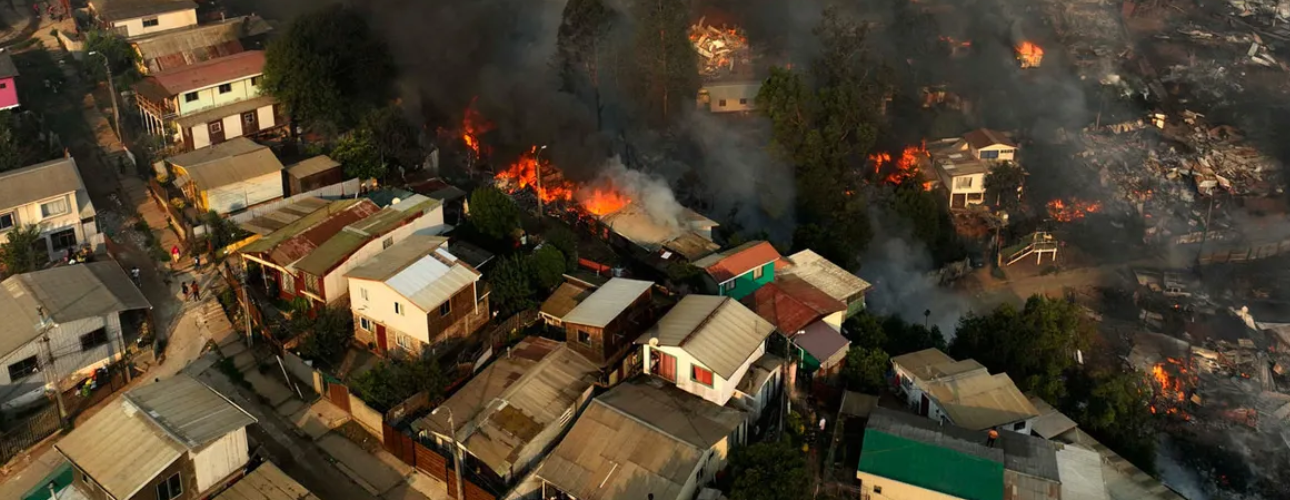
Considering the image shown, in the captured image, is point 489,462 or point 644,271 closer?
point 489,462

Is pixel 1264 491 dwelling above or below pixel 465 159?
below

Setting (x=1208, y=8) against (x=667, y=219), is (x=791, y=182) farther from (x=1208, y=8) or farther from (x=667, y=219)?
(x=1208, y=8)

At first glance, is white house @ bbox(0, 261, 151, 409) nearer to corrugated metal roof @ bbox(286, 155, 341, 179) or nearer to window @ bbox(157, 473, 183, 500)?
window @ bbox(157, 473, 183, 500)

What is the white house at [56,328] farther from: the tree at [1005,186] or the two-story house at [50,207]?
the tree at [1005,186]

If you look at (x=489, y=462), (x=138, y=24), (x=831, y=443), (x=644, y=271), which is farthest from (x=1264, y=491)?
(x=138, y=24)

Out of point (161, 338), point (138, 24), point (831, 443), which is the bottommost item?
point (831, 443)

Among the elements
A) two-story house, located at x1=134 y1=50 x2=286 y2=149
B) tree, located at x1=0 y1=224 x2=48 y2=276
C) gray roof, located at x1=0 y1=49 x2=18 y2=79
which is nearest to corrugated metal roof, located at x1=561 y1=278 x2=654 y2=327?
tree, located at x1=0 y1=224 x2=48 y2=276

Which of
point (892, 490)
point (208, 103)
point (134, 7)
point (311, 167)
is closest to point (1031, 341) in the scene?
point (892, 490)
